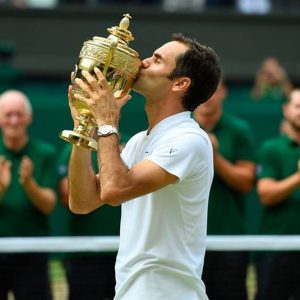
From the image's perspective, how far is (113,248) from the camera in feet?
22.9

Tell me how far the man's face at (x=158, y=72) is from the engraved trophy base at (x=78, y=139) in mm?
308

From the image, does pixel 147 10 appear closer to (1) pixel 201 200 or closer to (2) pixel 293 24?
(2) pixel 293 24

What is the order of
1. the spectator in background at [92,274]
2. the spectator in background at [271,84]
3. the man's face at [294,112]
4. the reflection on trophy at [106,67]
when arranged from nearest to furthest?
the reflection on trophy at [106,67]
the spectator in background at [92,274]
the man's face at [294,112]
the spectator in background at [271,84]

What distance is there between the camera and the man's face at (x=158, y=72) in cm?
488

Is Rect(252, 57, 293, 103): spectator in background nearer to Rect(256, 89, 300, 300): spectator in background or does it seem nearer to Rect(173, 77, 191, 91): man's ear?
Rect(256, 89, 300, 300): spectator in background

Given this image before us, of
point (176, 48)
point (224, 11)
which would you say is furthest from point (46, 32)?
point (176, 48)

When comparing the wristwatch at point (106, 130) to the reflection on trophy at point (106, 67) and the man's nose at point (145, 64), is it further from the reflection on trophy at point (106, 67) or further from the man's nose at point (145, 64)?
the man's nose at point (145, 64)

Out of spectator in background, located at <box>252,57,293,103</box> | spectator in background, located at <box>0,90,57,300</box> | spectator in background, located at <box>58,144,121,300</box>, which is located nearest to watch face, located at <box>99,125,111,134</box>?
spectator in background, located at <box>0,90,57,300</box>

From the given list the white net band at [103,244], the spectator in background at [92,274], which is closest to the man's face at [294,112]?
the white net band at [103,244]

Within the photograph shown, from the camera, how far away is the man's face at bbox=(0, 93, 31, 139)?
8.22 metres

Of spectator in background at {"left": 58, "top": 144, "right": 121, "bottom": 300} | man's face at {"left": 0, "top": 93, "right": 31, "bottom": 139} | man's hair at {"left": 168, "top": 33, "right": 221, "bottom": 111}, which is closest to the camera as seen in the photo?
man's hair at {"left": 168, "top": 33, "right": 221, "bottom": 111}

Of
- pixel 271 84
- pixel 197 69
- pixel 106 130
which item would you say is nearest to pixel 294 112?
pixel 197 69

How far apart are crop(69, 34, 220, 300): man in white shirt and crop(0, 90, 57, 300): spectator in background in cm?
256

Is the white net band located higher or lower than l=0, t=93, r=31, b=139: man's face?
lower
